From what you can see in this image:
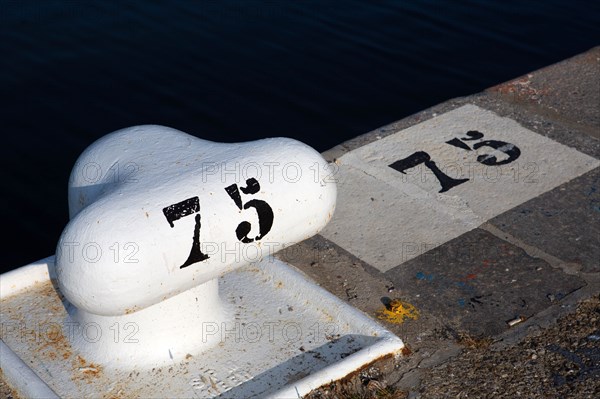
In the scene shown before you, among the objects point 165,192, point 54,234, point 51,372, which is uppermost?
point 165,192

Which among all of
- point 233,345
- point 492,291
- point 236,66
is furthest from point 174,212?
point 236,66

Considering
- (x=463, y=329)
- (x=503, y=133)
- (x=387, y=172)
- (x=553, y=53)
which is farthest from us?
(x=553, y=53)

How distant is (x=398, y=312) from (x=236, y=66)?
16.5ft

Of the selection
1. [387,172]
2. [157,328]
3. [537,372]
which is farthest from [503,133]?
[157,328]

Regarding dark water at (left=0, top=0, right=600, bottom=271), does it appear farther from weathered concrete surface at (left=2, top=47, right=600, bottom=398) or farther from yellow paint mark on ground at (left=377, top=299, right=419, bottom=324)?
yellow paint mark on ground at (left=377, top=299, right=419, bottom=324)

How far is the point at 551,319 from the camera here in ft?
16.1

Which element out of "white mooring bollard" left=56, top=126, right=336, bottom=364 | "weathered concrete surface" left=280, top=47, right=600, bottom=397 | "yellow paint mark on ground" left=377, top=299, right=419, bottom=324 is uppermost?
"white mooring bollard" left=56, top=126, right=336, bottom=364

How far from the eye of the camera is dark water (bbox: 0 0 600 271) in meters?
8.42

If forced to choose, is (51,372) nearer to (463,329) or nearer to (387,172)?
(463,329)

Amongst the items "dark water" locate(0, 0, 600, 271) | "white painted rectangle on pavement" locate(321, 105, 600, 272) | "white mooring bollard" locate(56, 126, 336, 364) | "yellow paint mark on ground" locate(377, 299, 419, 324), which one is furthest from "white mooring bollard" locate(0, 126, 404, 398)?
"dark water" locate(0, 0, 600, 271)

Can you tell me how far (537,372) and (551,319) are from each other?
0.46 m

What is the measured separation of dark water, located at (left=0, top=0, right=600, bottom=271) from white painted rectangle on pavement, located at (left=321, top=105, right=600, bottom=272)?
1.84 m

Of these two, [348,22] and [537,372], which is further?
[348,22]

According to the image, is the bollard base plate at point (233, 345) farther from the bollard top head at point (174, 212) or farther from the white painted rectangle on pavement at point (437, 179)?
the white painted rectangle on pavement at point (437, 179)
